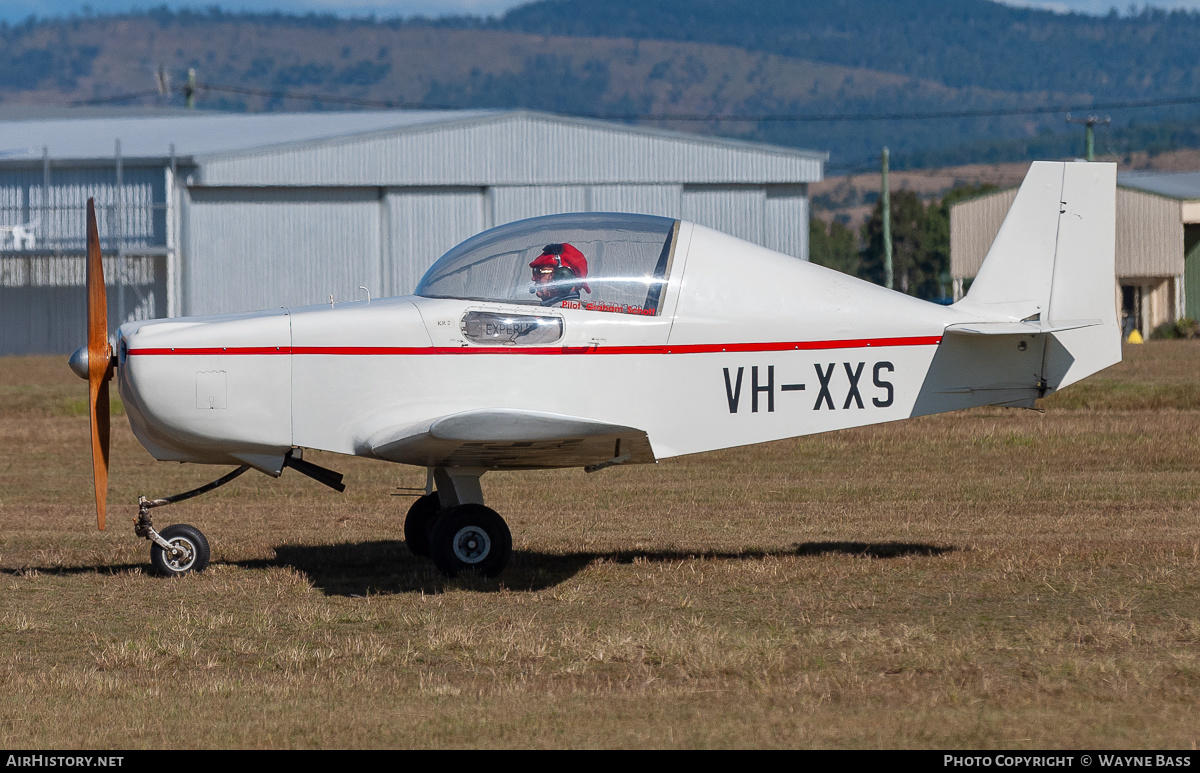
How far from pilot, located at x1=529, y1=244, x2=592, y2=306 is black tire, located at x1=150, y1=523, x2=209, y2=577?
3.08 m

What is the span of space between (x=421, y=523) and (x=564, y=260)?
2466mm

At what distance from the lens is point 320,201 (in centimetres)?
4009

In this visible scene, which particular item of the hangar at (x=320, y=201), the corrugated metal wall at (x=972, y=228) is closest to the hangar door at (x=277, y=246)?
the hangar at (x=320, y=201)

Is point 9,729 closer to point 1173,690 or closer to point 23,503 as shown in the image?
point 1173,690

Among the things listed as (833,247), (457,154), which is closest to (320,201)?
(457,154)

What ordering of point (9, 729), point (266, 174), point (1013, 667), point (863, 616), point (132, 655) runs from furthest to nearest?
1. point (266, 174)
2. point (863, 616)
3. point (132, 655)
4. point (1013, 667)
5. point (9, 729)

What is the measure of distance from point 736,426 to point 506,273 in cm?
185

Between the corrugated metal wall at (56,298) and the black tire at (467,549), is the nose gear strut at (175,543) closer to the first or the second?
the black tire at (467,549)

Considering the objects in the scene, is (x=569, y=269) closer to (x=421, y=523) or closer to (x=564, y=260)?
(x=564, y=260)

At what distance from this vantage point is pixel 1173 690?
586cm

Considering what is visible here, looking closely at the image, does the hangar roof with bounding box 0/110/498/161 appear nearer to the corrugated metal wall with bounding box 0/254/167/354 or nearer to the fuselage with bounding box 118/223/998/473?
the corrugated metal wall with bounding box 0/254/167/354

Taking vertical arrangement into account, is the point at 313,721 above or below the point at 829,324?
below

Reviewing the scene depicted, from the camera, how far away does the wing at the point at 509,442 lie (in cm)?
798
